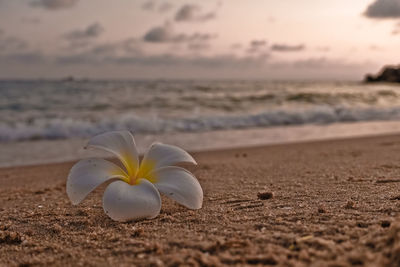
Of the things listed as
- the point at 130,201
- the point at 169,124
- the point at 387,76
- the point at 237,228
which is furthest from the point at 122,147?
the point at 387,76

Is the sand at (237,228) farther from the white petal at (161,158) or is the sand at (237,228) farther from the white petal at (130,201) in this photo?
the white petal at (161,158)

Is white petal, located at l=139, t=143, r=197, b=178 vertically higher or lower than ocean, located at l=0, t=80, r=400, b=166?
higher

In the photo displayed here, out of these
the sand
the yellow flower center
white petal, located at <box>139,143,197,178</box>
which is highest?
white petal, located at <box>139,143,197,178</box>

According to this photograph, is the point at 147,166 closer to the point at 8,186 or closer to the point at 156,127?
the point at 8,186

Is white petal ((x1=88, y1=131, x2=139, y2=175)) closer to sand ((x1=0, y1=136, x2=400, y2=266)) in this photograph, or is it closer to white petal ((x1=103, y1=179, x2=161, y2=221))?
white petal ((x1=103, y1=179, x2=161, y2=221))

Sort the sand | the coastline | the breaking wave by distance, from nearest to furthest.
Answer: the sand, the coastline, the breaking wave

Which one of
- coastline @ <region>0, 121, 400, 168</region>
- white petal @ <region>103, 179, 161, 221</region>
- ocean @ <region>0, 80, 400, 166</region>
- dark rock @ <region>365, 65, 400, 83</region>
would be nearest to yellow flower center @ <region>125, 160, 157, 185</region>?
white petal @ <region>103, 179, 161, 221</region>
